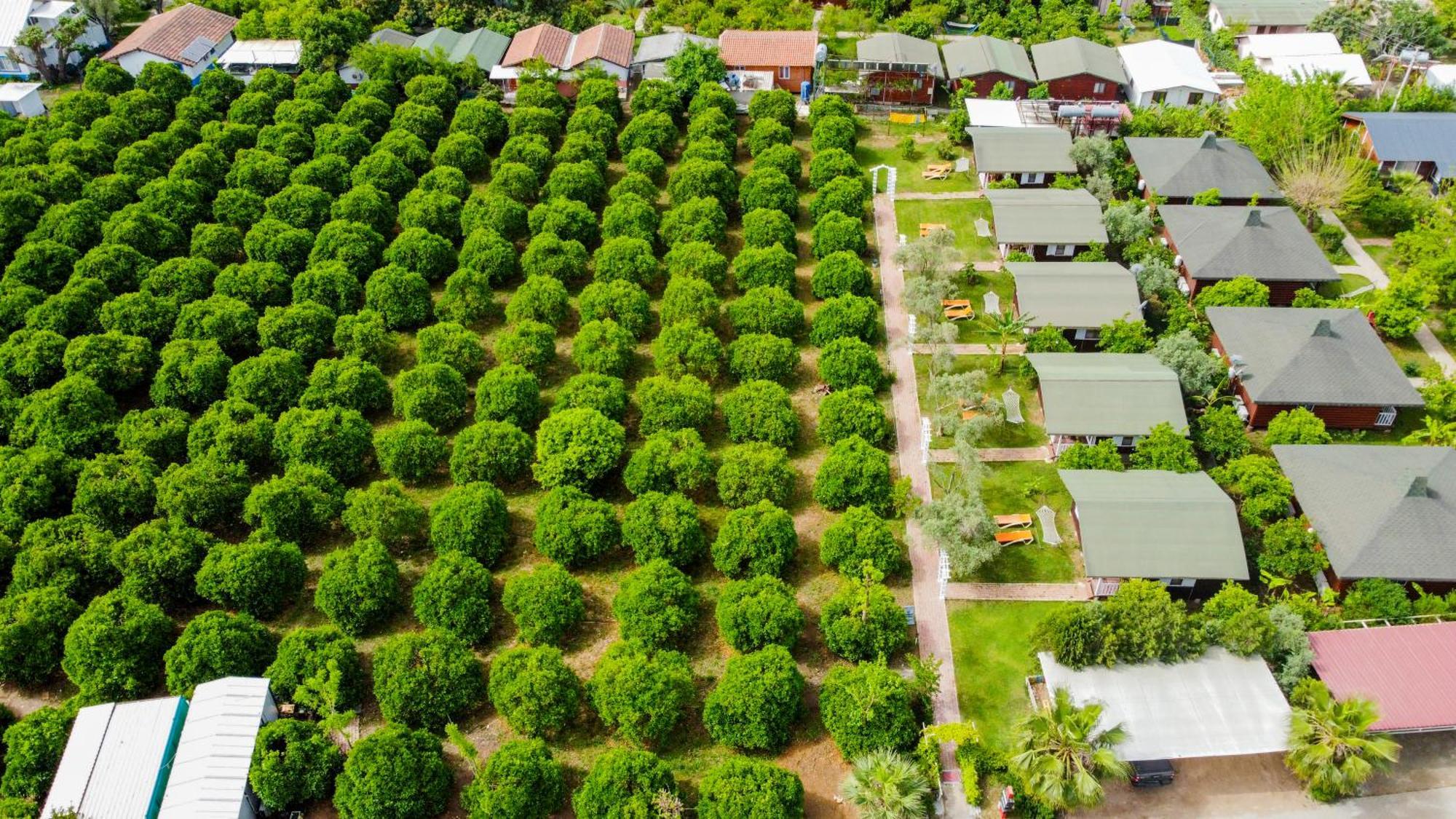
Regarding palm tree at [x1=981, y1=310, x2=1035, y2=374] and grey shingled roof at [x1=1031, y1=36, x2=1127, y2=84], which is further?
grey shingled roof at [x1=1031, y1=36, x2=1127, y2=84]

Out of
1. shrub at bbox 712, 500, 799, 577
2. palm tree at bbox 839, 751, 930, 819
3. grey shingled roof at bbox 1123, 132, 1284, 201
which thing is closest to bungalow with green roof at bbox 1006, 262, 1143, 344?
grey shingled roof at bbox 1123, 132, 1284, 201

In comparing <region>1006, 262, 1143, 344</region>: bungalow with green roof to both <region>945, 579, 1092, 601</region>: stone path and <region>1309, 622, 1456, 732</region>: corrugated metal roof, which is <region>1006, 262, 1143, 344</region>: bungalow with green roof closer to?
<region>945, 579, 1092, 601</region>: stone path

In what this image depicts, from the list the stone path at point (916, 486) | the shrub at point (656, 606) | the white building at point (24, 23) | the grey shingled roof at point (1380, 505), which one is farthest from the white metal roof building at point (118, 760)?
the white building at point (24, 23)

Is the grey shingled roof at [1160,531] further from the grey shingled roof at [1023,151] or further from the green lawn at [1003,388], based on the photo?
the grey shingled roof at [1023,151]

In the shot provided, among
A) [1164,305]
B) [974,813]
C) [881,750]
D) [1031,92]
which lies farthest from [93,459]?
[1031,92]

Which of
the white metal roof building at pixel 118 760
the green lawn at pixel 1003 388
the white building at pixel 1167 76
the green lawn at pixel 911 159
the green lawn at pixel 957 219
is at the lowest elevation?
the green lawn at pixel 1003 388

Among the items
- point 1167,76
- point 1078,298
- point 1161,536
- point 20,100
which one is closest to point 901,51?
point 1167,76

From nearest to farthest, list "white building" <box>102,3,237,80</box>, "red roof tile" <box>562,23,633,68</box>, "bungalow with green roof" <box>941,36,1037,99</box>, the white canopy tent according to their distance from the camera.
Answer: the white canopy tent → "bungalow with green roof" <box>941,36,1037,99</box> → "red roof tile" <box>562,23,633,68</box> → "white building" <box>102,3,237,80</box>

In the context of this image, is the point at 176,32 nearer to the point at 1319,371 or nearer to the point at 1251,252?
the point at 1251,252
